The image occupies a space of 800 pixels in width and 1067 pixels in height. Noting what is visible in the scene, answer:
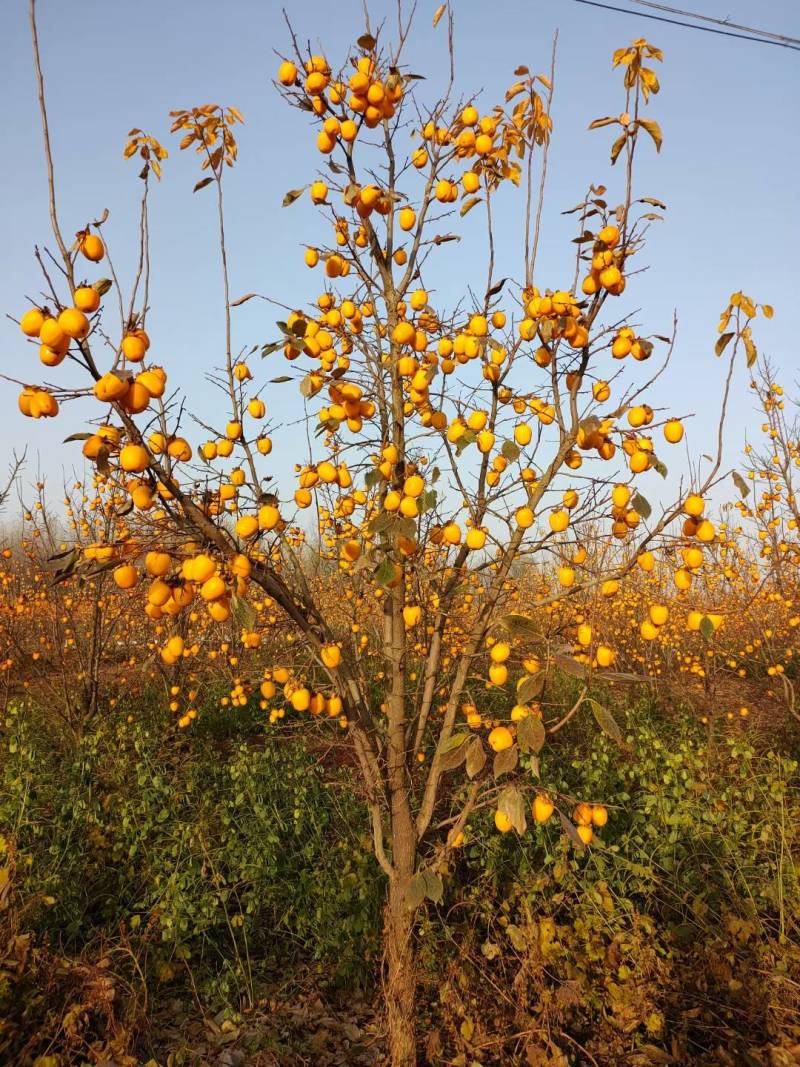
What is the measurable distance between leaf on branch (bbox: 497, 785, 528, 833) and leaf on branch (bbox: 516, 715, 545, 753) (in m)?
0.12

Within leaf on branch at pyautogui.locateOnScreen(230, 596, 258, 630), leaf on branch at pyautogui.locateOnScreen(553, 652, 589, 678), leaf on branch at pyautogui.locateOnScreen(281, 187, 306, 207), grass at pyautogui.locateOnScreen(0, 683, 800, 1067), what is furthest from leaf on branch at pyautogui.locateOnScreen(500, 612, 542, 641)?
leaf on branch at pyautogui.locateOnScreen(281, 187, 306, 207)

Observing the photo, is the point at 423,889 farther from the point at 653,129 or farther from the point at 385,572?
the point at 653,129

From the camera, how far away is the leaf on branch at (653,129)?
1.61 meters

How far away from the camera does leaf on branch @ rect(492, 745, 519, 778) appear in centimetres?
143

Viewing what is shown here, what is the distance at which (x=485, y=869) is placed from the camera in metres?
2.92

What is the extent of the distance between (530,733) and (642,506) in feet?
2.31

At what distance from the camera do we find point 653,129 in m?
1.63

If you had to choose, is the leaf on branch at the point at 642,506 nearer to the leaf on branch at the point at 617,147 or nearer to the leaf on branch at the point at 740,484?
the leaf on branch at the point at 740,484

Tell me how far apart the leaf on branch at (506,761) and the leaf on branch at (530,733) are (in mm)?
62

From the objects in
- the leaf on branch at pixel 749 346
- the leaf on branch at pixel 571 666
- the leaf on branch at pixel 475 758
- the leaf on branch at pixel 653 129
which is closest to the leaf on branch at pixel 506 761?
the leaf on branch at pixel 475 758

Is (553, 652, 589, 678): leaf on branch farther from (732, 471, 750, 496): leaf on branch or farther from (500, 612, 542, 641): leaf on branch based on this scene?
(732, 471, 750, 496): leaf on branch

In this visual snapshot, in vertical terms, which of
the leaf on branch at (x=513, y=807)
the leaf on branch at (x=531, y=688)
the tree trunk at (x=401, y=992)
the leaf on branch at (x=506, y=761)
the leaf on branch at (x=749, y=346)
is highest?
the leaf on branch at (x=749, y=346)

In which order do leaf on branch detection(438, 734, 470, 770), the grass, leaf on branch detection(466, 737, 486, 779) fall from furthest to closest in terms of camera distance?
the grass, leaf on branch detection(438, 734, 470, 770), leaf on branch detection(466, 737, 486, 779)

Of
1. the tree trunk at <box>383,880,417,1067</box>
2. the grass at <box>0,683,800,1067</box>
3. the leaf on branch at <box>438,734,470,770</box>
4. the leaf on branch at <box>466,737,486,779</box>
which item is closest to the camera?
the leaf on branch at <box>466,737,486,779</box>
